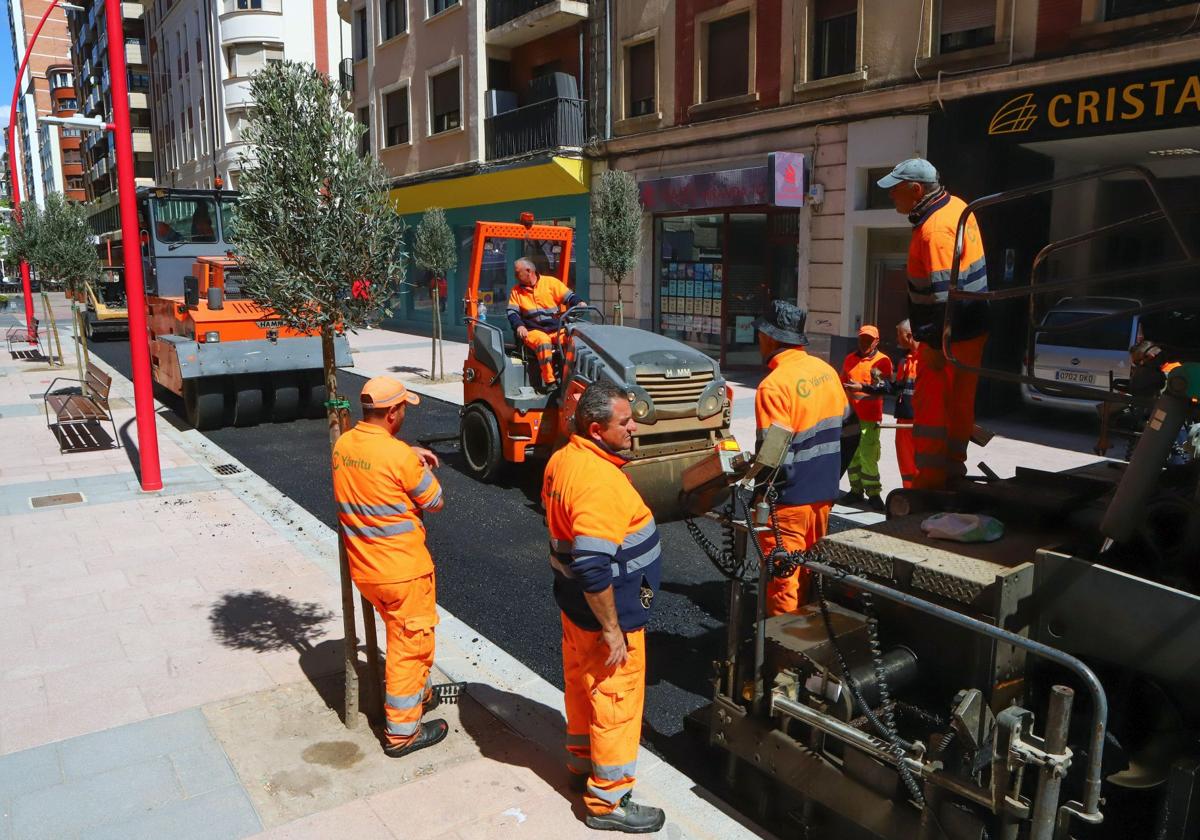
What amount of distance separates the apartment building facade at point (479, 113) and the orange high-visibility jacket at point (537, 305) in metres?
7.64

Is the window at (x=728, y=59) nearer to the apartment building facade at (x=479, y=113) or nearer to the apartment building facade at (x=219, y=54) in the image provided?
the apartment building facade at (x=479, y=113)

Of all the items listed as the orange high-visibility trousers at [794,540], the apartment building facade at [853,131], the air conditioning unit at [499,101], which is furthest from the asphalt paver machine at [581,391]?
the air conditioning unit at [499,101]

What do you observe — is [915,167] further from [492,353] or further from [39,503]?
[39,503]

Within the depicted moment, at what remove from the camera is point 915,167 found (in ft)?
14.0

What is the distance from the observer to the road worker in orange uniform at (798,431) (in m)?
4.47

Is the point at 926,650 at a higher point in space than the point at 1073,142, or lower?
lower

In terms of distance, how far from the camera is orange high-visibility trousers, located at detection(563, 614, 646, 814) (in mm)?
3586

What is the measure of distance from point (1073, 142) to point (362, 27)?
2232 cm

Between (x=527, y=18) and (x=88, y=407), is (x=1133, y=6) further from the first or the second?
(x=88, y=407)

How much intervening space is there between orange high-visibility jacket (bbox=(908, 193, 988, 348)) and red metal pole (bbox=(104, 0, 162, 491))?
→ 689cm

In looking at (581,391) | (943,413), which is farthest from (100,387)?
(943,413)

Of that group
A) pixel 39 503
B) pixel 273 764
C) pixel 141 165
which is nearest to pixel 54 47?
pixel 141 165

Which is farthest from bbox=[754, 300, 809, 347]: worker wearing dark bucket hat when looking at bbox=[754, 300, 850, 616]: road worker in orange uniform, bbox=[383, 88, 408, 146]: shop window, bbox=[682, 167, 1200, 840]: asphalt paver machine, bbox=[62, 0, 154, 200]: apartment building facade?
bbox=[62, 0, 154, 200]: apartment building facade

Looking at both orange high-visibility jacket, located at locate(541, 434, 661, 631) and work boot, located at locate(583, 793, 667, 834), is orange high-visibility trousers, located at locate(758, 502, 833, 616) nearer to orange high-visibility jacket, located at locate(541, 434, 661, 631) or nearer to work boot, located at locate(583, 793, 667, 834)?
orange high-visibility jacket, located at locate(541, 434, 661, 631)
